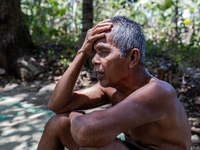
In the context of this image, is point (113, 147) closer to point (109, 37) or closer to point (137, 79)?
point (137, 79)

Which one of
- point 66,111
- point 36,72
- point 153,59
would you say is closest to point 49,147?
point 66,111

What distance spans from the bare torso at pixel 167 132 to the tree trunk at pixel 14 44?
15.9 ft

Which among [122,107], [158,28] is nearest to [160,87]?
[122,107]

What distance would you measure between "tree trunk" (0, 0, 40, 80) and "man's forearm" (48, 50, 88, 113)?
4.28 m

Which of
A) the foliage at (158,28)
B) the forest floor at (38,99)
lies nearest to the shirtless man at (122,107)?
the forest floor at (38,99)

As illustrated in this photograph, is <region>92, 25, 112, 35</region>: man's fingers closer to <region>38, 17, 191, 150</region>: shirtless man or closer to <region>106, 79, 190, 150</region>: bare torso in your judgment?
<region>38, 17, 191, 150</region>: shirtless man

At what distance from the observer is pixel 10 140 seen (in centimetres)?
300

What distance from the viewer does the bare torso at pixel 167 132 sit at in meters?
1.72

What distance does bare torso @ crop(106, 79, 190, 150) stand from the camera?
1723 mm

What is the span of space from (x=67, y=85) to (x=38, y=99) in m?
2.89

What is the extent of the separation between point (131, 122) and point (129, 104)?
0.12m

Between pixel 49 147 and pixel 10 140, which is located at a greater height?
pixel 49 147

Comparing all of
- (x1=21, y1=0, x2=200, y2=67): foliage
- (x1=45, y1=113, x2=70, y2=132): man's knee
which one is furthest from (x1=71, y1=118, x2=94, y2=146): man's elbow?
(x1=21, y1=0, x2=200, y2=67): foliage

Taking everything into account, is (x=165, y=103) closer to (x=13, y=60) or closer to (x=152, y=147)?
(x=152, y=147)
